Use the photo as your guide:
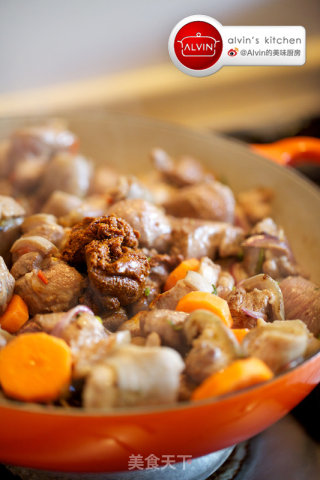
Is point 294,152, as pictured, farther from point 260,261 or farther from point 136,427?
point 136,427

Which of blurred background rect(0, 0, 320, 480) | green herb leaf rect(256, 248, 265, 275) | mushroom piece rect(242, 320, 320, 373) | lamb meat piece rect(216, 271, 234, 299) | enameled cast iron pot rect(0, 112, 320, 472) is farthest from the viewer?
blurred background rect(0, 0, 320, 480)

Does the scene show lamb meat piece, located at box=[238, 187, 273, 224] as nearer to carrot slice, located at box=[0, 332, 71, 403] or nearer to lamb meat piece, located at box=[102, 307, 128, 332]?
lamb meat piece, located at box=[102, 307, 128, 332]

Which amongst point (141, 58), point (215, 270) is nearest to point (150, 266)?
point (215, 270)

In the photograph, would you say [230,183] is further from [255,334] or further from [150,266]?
[255,334]

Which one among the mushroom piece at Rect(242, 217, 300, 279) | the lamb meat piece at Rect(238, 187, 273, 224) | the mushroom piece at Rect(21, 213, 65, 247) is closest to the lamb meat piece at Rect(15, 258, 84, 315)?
the mushroom piece at Rect(21, 213, 65, 247)

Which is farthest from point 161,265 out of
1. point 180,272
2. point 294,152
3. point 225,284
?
point 294,152
